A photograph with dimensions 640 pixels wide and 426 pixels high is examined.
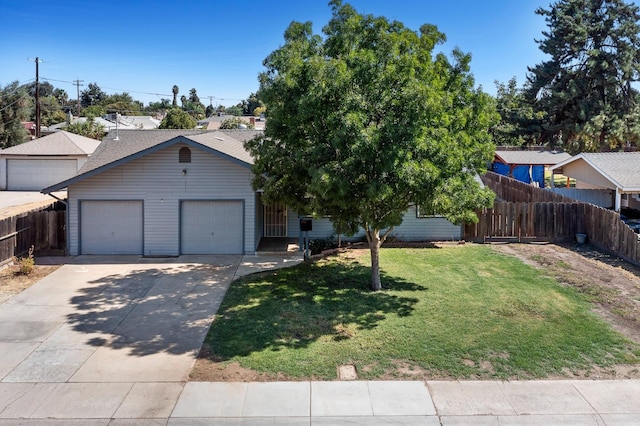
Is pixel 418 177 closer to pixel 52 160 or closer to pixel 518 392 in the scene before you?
pixel 518 392

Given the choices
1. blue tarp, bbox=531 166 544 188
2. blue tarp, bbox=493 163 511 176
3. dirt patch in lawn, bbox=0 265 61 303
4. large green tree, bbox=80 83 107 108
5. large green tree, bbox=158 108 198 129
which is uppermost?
large green tree, bbox=80 83 107 108

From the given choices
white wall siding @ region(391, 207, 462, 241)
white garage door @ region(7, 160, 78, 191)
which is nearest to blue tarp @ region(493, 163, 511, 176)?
white wall siding @ region(391, 207, 462, 241)

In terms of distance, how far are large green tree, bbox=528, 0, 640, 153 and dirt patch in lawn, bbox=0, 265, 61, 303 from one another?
41.0m

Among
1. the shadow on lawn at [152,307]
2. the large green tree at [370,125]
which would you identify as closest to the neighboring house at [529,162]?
the large green tree at [370,125]

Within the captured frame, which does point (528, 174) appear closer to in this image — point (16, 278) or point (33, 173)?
point (33, 173)

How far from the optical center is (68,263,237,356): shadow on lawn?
9.73 m

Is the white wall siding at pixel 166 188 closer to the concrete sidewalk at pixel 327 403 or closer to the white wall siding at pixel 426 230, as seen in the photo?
the white wall siding at pixel 426 230

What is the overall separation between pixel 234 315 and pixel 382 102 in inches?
218

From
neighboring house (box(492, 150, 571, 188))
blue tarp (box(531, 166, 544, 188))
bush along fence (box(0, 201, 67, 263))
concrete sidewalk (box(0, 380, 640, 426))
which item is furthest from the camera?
blue tarp (box(531, 166, 544, 188))

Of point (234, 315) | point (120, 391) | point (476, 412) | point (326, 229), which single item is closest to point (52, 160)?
point (326, 229)

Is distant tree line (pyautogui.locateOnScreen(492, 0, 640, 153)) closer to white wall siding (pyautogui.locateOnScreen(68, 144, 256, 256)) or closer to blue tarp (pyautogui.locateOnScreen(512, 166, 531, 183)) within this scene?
blue tarp (pyautogui.locateOnScreen(512, 166, 531, 183))

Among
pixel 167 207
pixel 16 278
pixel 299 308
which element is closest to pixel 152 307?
pixel 299 308

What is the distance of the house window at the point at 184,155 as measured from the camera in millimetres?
16312

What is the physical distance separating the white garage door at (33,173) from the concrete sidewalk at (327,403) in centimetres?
2663
